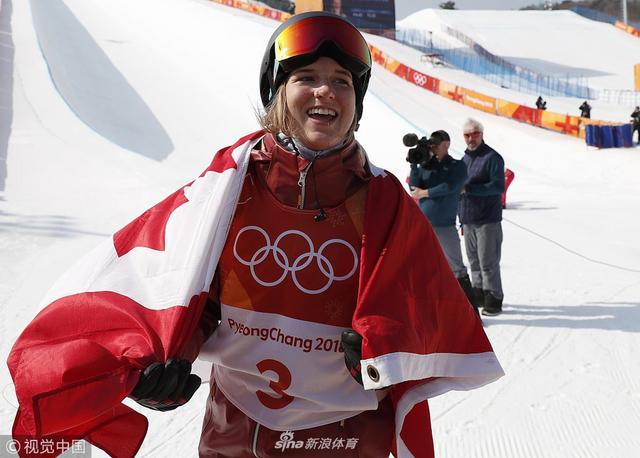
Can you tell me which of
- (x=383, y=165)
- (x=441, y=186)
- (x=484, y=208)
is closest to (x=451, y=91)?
(x=383, y=165)

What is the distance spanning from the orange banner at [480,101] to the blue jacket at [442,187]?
1978 centimetres

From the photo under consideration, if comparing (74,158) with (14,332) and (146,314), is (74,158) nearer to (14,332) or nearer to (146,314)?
(14,332)

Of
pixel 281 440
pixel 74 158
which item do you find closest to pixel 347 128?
pixel 281 440

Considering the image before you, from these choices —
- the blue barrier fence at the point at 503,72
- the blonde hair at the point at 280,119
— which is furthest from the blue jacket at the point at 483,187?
the blue barrier fence at the point at 503,72

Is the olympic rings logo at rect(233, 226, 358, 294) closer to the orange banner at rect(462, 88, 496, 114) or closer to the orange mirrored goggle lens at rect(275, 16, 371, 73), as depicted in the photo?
the orange mirrored goggle lens at rect(275, 16, 371, 73)

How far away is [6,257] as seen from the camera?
614cm

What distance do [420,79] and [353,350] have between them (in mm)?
26688

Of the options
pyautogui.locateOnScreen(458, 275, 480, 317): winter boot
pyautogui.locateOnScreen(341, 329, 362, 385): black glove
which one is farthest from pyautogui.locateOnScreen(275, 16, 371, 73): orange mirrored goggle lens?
pyautogui.locateOnScreen(458, 275, 480, 317): winter boot

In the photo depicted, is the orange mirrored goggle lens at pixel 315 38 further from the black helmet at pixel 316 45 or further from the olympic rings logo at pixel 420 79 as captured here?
the olympic rings logo at pixel 420 79

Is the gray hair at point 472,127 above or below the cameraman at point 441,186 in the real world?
above

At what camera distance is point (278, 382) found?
1.61 m

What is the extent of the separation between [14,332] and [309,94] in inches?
145

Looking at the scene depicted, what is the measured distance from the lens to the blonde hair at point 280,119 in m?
1.70

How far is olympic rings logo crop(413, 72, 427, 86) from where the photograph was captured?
88.6 feet
